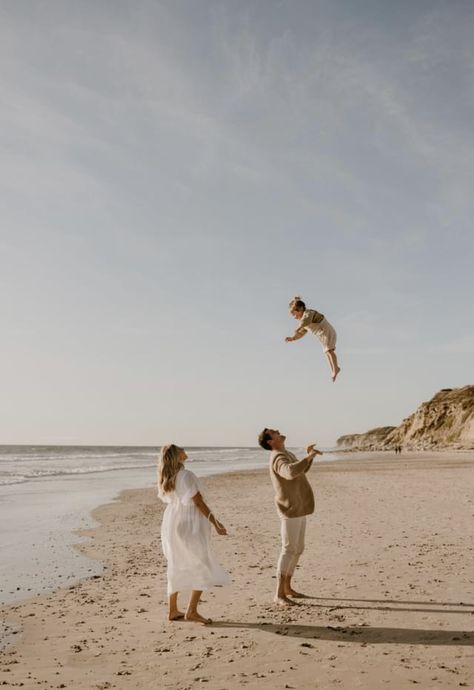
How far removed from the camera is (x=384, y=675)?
555 centimetres

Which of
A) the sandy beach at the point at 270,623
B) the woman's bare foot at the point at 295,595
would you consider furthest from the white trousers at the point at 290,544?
the sandy beach at the point at 270,623

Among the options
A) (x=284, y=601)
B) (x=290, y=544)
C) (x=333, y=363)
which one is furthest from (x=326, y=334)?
(x=284, y=601)

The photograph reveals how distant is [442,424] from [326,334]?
105 m

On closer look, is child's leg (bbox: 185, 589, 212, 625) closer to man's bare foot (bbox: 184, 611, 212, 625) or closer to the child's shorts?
man's bare foot (bbox: 184, 611, 212, 625)

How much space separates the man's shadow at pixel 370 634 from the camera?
256 inches

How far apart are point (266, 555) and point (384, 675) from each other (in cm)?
626

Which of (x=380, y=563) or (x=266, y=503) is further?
(x=266, y=503)

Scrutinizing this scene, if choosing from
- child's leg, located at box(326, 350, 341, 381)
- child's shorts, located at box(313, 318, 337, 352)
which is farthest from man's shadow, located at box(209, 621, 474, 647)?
child's shorts, located at box(313, 318, 337, 352)


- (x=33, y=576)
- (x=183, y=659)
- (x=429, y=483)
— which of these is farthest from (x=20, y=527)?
(x=429, y=483)

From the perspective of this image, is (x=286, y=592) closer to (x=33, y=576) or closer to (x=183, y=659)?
(x=183, y=659)

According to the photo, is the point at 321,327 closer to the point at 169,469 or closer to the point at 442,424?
the point at 169,469

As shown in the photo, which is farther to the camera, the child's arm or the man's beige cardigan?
the man's beige cardigan

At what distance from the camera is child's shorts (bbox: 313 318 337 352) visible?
250 inches

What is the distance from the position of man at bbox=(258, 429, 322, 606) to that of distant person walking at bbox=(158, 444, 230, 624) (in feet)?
3.27
